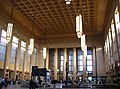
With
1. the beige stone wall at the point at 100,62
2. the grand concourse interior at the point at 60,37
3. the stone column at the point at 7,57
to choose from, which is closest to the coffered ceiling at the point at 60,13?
the grand concourse interior at the point at 60,37

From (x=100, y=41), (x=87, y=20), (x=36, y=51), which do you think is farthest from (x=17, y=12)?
(x=100, y=41)

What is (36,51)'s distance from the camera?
32.8 meters

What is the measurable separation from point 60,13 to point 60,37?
1198 centimetres

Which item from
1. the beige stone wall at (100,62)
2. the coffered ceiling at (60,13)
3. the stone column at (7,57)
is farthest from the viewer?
the beige stone wall at (100,62)

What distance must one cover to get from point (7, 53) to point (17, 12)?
17.6 ft

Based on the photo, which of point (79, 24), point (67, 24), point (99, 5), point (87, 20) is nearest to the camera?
point (79, 24)

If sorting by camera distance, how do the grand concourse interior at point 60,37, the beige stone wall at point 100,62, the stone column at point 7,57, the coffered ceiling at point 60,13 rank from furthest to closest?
the beige stone wall at point 100,62 < the stone column at point 7,57 < the coffered ceiling at point 60,13 < the grand concourse interior at point 60,37

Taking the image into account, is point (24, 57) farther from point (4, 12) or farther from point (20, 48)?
point (4, 12)

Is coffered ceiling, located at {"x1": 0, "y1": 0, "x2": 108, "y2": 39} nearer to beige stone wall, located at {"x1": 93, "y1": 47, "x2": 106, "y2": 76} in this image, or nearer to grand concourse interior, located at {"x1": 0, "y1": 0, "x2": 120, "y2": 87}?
grand concourse interior, located at {"x1": 0, "y1": 0, "x2": 120, "y2": 87}

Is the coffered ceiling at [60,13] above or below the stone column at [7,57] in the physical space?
above

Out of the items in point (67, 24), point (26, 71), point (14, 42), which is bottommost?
point (26, 71)

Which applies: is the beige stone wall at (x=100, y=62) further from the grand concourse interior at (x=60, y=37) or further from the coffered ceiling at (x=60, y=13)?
the coffered ceiling at (x=60, y=13)

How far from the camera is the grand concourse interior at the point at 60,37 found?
18281 millimetres

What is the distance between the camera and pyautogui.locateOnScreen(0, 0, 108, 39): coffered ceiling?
61.3 ft
